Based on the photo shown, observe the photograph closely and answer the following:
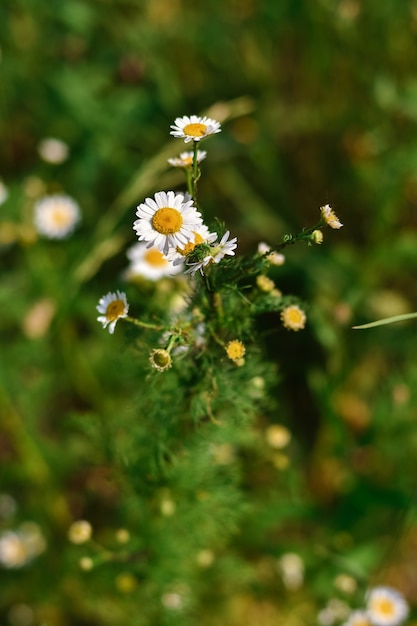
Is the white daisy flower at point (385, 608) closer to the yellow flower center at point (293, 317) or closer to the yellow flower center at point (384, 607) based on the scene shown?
the yellow flower center at point (384, 607)

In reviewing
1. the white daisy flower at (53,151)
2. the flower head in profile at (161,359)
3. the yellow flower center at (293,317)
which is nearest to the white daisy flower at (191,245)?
the flower head in profile at (161,359)

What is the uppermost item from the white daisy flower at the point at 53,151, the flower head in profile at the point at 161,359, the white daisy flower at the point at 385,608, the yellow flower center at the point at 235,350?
the white daisy flower at the point at 53,151

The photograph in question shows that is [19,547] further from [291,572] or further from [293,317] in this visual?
[293,317]

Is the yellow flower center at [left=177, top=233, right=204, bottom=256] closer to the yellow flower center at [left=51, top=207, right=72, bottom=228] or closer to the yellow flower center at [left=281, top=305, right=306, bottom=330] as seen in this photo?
the yellow flower center at [left=281, top=305, right=306, bottom=330]

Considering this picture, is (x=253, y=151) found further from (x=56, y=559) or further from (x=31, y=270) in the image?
(x=56, y=559)

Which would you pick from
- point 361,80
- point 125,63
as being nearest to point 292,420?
point 361,80

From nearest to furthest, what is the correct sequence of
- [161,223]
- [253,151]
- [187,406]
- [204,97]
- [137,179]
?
[161,223] → [187,406] → [137,179] → [253,151] → [204,97]
